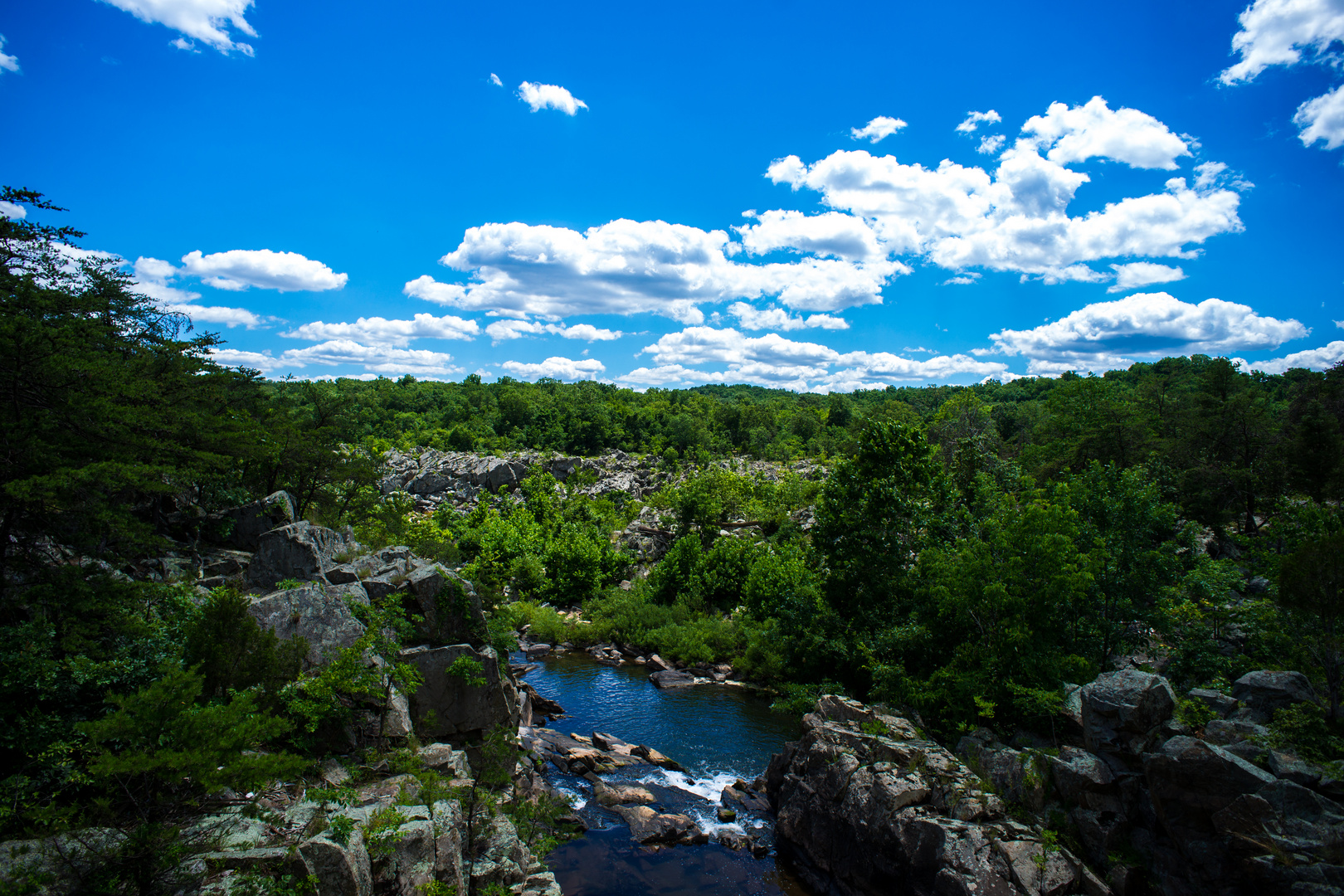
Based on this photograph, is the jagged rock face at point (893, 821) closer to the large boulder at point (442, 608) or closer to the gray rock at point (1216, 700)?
the gray rock at point (1216, 700)

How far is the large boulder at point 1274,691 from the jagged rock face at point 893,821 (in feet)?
23.4

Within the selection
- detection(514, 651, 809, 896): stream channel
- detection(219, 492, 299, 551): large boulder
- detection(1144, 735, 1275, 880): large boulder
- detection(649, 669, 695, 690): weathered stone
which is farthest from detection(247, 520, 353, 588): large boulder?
detection(1144, 735, 1275, 880): large boulder

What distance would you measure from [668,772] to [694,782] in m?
1.23

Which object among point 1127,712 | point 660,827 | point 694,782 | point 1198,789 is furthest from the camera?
point 694,782

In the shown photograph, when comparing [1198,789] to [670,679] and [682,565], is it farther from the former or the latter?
[682,565]

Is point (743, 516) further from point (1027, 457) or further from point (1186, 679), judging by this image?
point (1186, 679)

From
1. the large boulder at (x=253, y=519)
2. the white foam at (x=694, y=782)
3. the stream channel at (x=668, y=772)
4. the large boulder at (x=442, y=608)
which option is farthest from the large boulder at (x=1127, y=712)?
the large boulder at (x=253, y=519)

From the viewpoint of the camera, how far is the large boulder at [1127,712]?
16.7 m

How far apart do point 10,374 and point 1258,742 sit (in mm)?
30928

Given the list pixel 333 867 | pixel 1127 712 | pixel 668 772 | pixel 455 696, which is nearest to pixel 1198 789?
pixel 1127 712

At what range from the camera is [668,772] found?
2472cm

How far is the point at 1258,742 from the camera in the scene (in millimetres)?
14953

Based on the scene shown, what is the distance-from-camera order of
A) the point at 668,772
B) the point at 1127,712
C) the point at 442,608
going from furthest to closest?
the point at 668,772 < the point at 442,608 < the point at 1127,712

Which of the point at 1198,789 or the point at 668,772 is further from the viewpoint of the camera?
the point at 668,772
